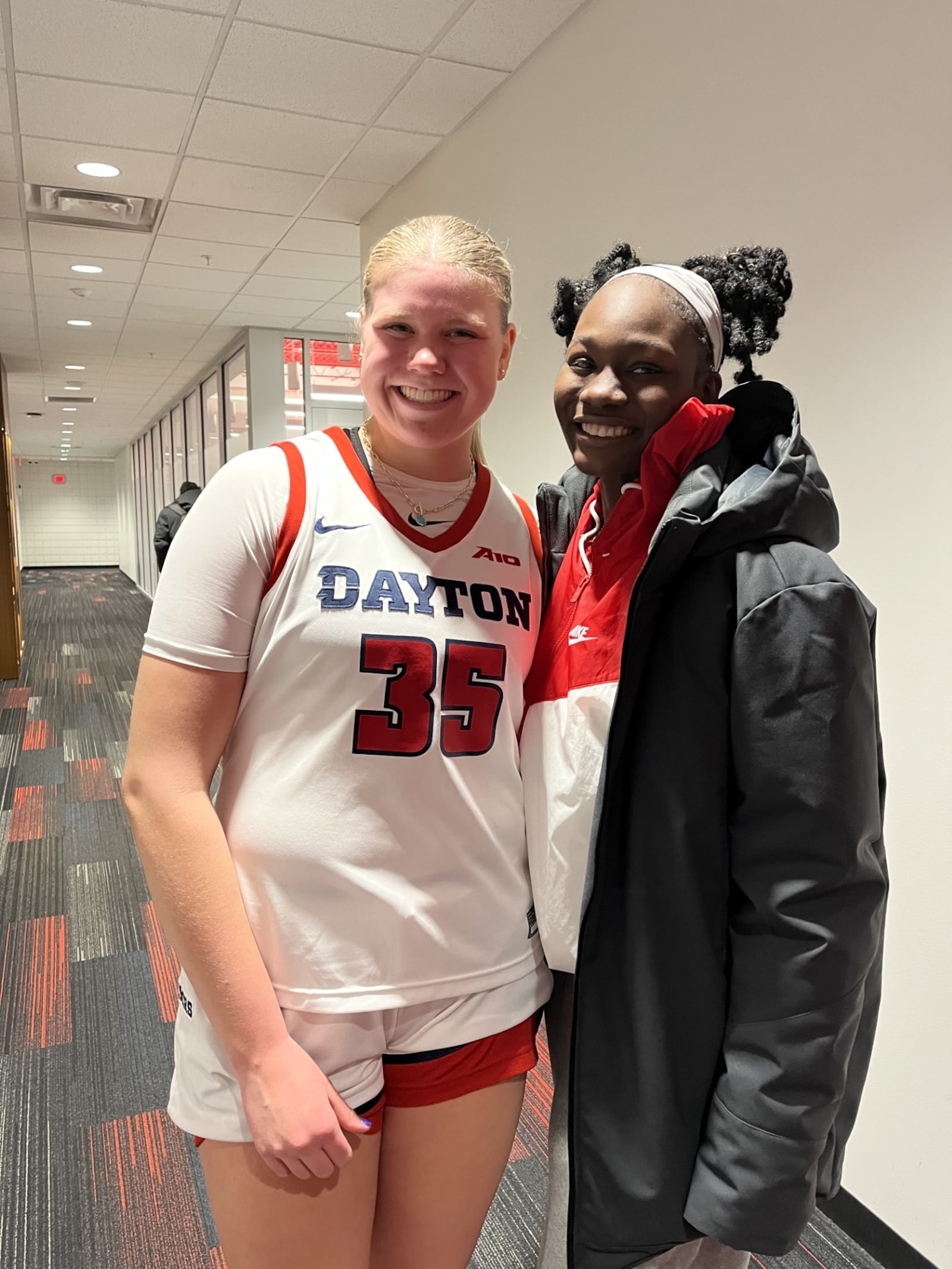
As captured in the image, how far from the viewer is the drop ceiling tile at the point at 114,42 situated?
2.88 metres

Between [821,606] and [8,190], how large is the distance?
4.94 m

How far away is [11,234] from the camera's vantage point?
5.12 m

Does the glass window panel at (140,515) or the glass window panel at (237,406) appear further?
the glass window panel at (140,515)

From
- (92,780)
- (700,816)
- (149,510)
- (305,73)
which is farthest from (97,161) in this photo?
(149,510)

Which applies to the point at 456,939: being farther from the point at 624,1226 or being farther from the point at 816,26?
the point at 816,26

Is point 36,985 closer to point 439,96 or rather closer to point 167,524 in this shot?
point 439,96

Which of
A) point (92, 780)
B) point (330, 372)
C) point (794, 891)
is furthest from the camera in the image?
point (330, 372)

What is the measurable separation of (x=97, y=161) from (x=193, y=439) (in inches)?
282

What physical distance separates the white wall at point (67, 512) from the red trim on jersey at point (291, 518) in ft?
83.6

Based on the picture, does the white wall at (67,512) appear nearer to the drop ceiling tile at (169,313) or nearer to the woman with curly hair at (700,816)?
the drop ceiling tile at (169,313)

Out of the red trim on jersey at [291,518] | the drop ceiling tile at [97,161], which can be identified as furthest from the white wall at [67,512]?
the red trim on jersey at [291,518]

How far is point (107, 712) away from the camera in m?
6.43

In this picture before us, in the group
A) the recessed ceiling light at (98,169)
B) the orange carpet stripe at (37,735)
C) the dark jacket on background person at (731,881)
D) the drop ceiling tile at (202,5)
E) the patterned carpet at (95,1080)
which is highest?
the drop ceiling tile at (202,5)

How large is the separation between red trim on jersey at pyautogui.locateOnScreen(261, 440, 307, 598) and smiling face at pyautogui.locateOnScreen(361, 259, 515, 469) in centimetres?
14
